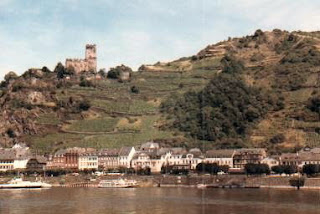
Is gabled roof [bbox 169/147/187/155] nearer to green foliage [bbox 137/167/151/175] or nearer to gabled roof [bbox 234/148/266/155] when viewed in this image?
green foliage [bbox 137/167/151/175]

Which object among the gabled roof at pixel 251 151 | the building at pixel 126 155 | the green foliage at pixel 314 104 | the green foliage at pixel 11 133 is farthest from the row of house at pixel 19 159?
the green foliage at pixel 314 104

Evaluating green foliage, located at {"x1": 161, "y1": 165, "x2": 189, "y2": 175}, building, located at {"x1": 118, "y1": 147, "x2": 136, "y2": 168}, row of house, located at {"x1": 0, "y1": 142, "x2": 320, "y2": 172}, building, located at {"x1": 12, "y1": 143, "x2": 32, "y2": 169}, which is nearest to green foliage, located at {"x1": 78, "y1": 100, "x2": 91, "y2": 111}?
row of house, located at {"x1": 0, "y1": 142, "x2": 320, "y2": 172}

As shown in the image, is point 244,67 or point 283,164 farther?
point 244,67

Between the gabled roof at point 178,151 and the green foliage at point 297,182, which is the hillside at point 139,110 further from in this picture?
the green foliage at point 297,182

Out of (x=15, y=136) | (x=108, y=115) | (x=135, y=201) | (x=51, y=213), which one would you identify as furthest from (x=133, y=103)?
(x=51, y=213)

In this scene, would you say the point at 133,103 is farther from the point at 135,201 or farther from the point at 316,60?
the point at 135,201

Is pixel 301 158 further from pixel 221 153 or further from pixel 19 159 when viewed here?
pixel 19 159
